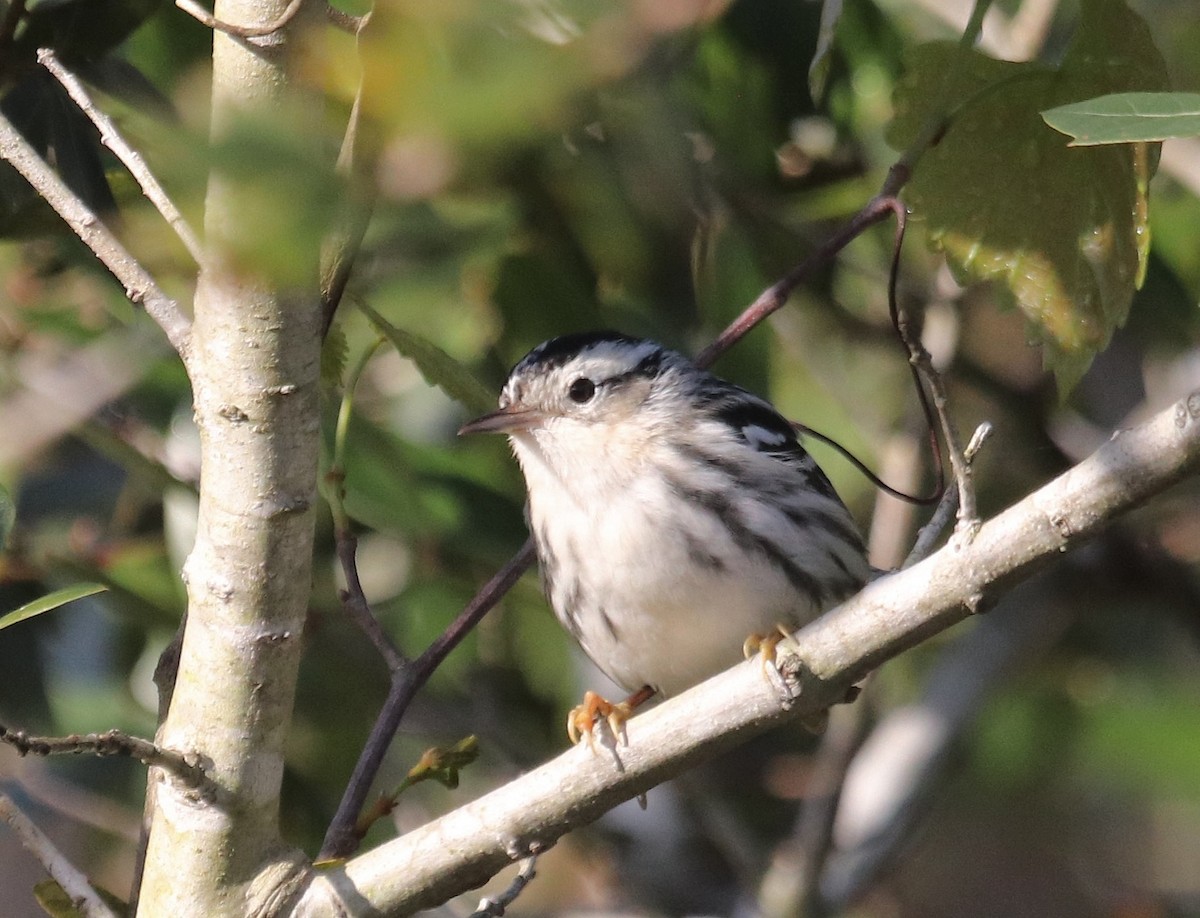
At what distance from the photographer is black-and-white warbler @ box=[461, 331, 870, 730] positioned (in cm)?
268

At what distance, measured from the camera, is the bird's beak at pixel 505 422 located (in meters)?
2.93

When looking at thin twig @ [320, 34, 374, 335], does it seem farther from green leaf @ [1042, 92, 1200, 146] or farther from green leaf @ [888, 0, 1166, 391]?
green leaf @ [888, 0, 1166, 391]

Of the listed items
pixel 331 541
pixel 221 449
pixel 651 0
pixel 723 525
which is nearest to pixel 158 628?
pixel 331 541

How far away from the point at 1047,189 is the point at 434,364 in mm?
980

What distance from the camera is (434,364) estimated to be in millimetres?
2281

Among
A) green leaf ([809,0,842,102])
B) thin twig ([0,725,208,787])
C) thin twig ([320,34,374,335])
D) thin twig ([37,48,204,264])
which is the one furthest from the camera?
green leaf ([809,0,842,102])

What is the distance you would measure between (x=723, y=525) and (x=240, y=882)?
3.75ft

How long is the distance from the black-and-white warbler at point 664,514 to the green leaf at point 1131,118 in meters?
1.12

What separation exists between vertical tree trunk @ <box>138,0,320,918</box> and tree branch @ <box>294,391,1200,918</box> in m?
0.15

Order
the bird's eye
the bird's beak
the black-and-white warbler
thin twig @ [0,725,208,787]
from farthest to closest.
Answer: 1. the bird's eye
2. the bird's beak
3. the black-and-white warbler
4. thin twig @ [0,725,208,787]

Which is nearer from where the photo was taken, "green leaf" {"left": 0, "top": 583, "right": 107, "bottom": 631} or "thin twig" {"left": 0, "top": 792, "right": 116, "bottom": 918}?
"green leaf" {"left": 0, "top": 583, "right": 107, "bottom": 631}

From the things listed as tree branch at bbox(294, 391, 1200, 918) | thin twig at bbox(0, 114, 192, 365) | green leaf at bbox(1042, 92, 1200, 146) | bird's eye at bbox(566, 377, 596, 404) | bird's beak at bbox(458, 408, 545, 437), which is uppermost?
thin twig at bbox(0, 114, 192, 365)

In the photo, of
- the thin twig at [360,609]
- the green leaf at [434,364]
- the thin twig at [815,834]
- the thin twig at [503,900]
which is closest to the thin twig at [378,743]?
the thin twig at [360,609]

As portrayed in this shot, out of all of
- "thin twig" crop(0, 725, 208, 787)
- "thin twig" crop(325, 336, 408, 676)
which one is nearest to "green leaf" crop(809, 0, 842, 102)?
"thin twig" crop(325, 336, 408, 676)
